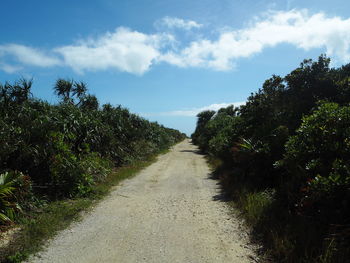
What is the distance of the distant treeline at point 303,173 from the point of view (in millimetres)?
3920

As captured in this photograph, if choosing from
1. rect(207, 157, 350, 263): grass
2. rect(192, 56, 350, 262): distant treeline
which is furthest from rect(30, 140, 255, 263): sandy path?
rect(192, 56, 350, 262): distant treeline

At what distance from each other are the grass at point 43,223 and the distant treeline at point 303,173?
12.6 ft

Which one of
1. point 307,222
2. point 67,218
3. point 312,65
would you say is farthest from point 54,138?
point 312,65

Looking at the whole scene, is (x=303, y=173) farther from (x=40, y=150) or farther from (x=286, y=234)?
(x=40, y=150)

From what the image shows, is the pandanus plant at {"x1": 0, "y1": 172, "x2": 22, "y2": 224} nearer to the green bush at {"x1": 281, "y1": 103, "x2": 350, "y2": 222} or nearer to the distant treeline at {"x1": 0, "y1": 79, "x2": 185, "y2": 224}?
the distant treeline at {"x1": 0, "y1": 79, "x2": 185, "y2": 224}

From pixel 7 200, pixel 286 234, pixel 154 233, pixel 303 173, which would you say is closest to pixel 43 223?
pixel 7 200

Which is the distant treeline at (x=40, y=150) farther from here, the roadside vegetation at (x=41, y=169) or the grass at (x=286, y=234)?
the grass at (x=286, y=234)

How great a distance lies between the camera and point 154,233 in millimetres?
5070

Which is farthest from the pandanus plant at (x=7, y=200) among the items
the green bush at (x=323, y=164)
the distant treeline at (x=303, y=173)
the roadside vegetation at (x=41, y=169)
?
the green bush at (x=323, y=164)

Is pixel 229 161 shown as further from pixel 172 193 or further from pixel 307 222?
pixel 307 222

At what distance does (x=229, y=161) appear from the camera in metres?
12.4

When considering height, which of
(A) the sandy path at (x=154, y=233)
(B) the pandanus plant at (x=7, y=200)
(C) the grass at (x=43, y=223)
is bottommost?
(A) the sandy path at (x=154, y=233)

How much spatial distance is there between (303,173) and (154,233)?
9.90 feet

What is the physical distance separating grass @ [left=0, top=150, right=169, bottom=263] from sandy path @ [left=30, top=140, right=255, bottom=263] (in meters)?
0.22
